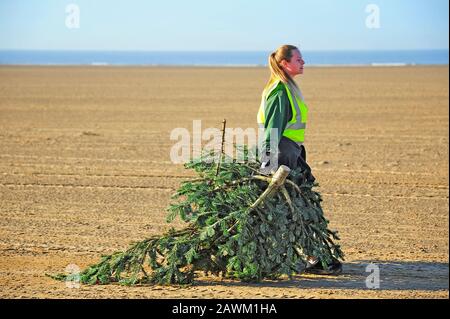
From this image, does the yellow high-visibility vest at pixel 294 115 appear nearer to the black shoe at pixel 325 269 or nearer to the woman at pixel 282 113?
the woman at pixel 282 113

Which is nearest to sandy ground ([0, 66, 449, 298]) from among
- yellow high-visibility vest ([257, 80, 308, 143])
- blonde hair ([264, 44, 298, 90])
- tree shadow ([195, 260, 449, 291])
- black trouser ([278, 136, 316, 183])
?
tree shadow ([195, 260, 449, 291])

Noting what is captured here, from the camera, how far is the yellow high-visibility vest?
7824 mm

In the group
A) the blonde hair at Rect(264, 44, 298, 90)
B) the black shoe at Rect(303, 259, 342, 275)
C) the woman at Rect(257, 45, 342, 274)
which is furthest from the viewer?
the black shoe at Rect(303, 259, 342, 275)

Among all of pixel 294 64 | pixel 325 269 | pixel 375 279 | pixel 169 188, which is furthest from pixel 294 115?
pixel 169 188

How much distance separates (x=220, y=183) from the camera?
800cm

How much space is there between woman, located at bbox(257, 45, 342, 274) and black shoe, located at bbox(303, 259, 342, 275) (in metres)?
0.82

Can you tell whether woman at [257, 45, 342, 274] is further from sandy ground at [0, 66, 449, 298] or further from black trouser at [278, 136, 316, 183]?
sandy ground at [0, 66, 449, 298]

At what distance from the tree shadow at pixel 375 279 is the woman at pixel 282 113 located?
932 mm

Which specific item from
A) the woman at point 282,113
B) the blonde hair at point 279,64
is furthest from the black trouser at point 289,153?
the blonde hair at point 279,64

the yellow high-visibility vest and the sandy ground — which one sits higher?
the yellow high-visibility vest

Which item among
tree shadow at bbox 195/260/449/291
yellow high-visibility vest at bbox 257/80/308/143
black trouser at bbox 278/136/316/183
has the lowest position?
tree shadow at bbox 195/260/449/291

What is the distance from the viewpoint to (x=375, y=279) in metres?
8.09

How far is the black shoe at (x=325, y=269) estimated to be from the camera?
826 cm

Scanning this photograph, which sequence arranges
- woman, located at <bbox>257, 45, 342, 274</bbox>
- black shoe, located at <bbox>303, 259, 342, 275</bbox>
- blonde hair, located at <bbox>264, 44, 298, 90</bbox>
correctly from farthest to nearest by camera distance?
black shoe, located at <bbox>303, 259, 342, 275</bbox>, blonde hair, located at <bbox>264, 44, 298, 90</bbox>, woman, located at <bbox>257, 45, 342, 274</bbox>
